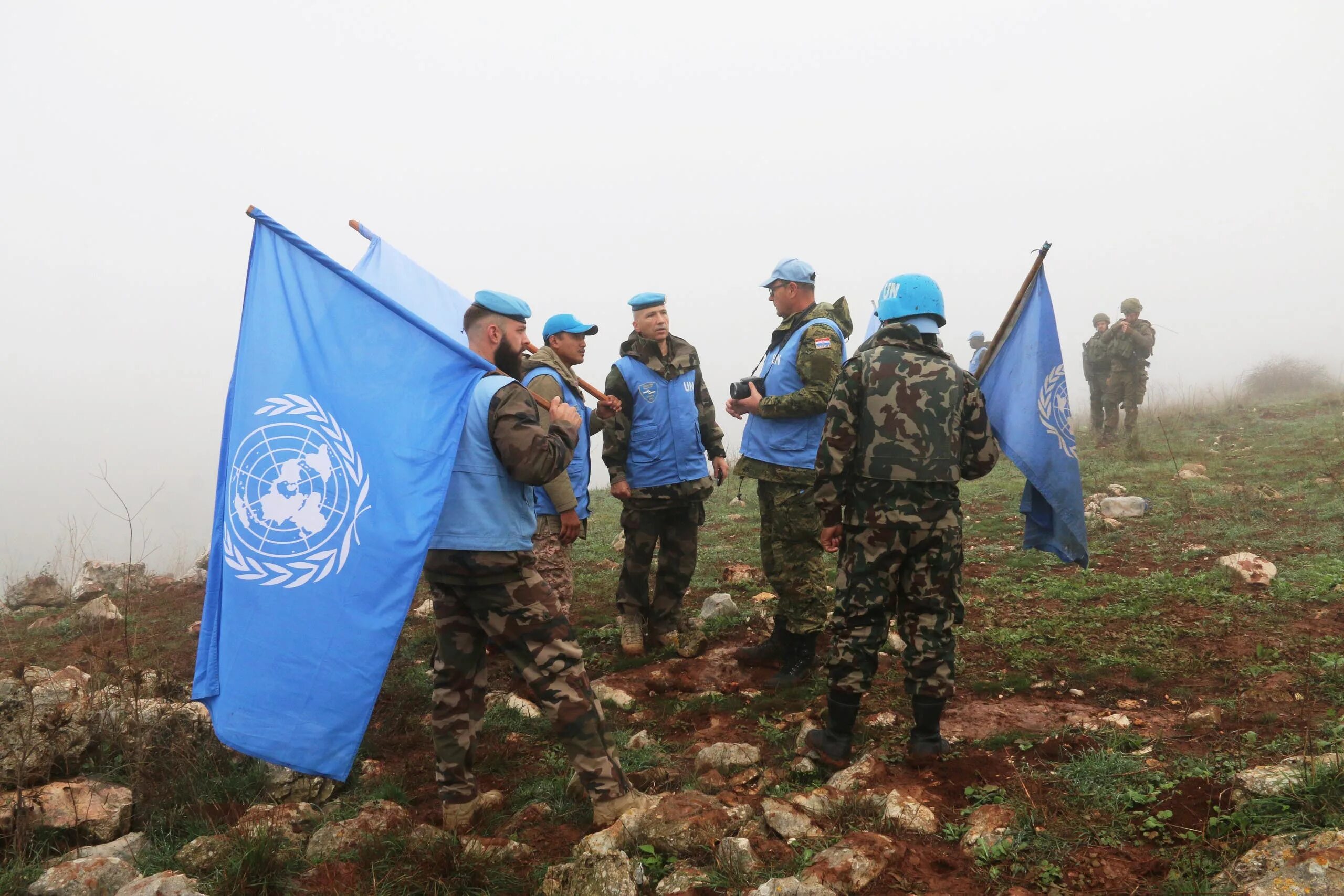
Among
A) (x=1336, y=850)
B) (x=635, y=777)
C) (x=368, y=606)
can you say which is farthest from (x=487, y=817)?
(x=1336, y=850)

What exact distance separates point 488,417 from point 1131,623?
420 cm

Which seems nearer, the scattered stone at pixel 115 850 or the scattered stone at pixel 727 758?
the scattered stone at pixel 115 850

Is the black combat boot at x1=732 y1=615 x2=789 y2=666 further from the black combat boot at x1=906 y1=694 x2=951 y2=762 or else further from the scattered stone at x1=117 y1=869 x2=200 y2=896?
the scattered stone at x1=117 y1=869 x2=200 y2=896

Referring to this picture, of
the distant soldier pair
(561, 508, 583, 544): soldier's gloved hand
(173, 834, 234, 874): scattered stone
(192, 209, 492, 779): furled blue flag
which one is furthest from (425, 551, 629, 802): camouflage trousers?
the distant soldier pair

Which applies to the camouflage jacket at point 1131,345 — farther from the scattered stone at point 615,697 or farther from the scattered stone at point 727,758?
the scattered stone at point 727,758

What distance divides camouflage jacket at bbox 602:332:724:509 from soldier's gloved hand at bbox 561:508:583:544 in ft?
2.39

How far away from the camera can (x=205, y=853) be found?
295 cm

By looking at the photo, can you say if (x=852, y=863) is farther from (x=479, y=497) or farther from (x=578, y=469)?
(x=578, y=469)

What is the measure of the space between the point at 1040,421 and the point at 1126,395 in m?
10.7

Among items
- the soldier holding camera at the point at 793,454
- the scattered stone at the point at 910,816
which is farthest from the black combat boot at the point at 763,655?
the scattered stone at the point at 910,816

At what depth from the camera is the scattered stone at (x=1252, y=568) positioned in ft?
18.0

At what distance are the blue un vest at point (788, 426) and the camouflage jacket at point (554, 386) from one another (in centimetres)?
110

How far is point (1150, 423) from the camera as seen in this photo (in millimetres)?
14969

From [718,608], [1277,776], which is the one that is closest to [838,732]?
[1277,776]
